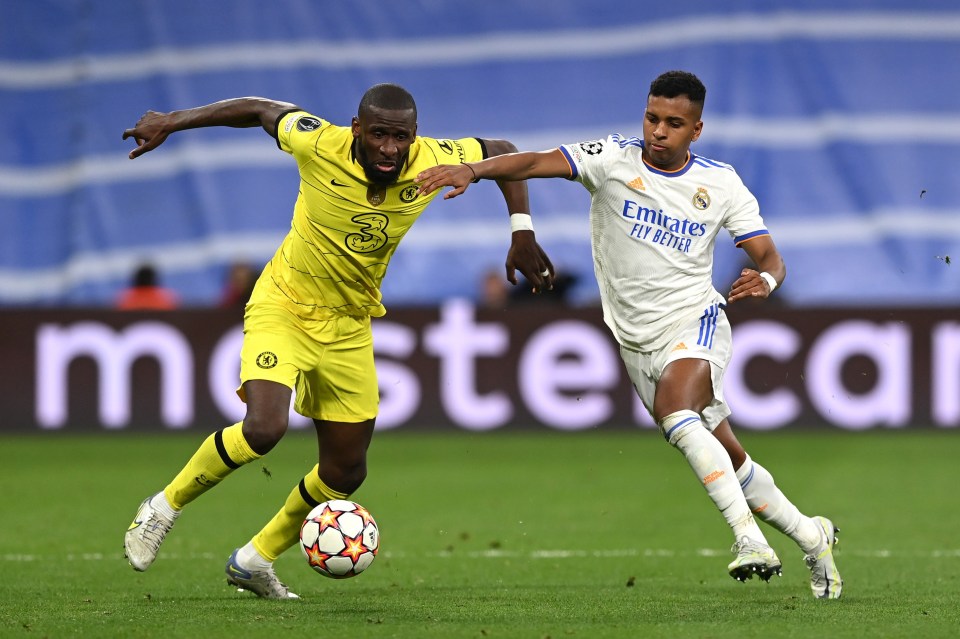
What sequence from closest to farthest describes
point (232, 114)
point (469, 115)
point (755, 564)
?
point (755, 564)
point (232, 114)
point (469, 115)

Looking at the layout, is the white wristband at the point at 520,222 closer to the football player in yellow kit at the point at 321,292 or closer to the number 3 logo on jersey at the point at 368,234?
the football player in yellow kit at the point at 321,292

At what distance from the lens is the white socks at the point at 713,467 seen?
601cm

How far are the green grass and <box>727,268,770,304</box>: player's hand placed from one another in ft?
4.18

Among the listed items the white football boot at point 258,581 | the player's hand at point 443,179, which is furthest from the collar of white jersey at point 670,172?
the white football boot at point 258,581

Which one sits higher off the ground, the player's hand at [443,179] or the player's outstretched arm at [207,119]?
the player's outstretched arm at [207,119]

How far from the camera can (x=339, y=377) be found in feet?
22.0

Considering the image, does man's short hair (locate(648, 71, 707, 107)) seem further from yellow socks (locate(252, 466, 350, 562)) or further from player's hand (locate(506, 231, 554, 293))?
yellow socks (locate(252, 466, 350, 562))

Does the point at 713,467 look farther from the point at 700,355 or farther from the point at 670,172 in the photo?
the point at 670,172

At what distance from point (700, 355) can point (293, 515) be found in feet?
6.49

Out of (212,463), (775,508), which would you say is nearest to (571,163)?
(775,508)

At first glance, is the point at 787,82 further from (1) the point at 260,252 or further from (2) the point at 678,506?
(2) the point at 678,506

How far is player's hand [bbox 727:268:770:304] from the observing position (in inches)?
234

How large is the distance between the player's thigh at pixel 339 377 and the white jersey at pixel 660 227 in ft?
3.85

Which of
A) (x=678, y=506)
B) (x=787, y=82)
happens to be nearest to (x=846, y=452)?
(x=678, y=506)
